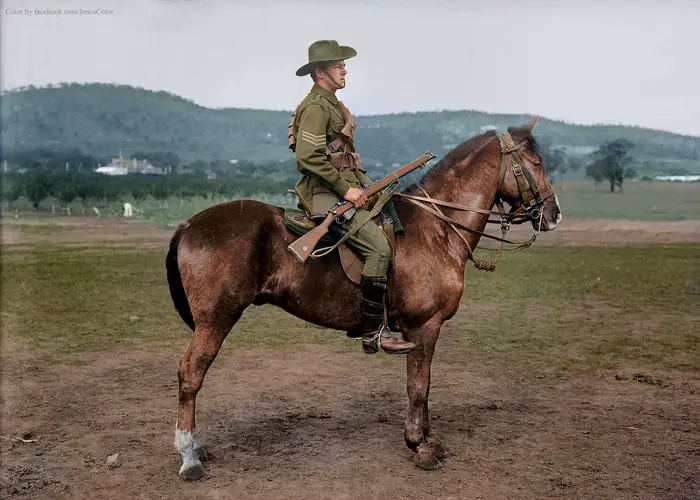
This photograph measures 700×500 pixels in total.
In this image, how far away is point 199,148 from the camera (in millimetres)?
20203

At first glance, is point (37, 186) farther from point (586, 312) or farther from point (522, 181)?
point (522, 181)

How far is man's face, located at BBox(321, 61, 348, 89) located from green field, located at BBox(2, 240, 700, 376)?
178 inches

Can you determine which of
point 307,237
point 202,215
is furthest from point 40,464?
point 307,237

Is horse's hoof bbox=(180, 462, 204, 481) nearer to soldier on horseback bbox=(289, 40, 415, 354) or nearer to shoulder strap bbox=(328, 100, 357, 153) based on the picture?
soldier on horseback bbox=(289, 40, 415, 354)

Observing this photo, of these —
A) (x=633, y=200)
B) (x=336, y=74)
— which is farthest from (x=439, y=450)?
(x=633, y=200)

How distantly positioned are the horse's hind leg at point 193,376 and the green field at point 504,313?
4.42m

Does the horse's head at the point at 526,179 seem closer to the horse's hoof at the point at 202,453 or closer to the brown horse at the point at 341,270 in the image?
the brown horse at the point at 341,270

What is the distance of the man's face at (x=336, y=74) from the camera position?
498 centimetres

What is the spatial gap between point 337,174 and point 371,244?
21.8 inches

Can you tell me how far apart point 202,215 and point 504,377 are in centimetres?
417

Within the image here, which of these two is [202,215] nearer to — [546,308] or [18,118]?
[546,308]

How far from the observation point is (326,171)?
4.77 m

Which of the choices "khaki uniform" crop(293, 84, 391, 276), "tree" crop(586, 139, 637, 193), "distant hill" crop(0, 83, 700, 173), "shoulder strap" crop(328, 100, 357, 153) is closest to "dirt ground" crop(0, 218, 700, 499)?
"khaki uniform" crop(293, 84, 391, 276)

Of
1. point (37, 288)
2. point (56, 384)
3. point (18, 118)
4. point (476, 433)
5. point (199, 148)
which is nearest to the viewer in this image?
point (476, 433)
